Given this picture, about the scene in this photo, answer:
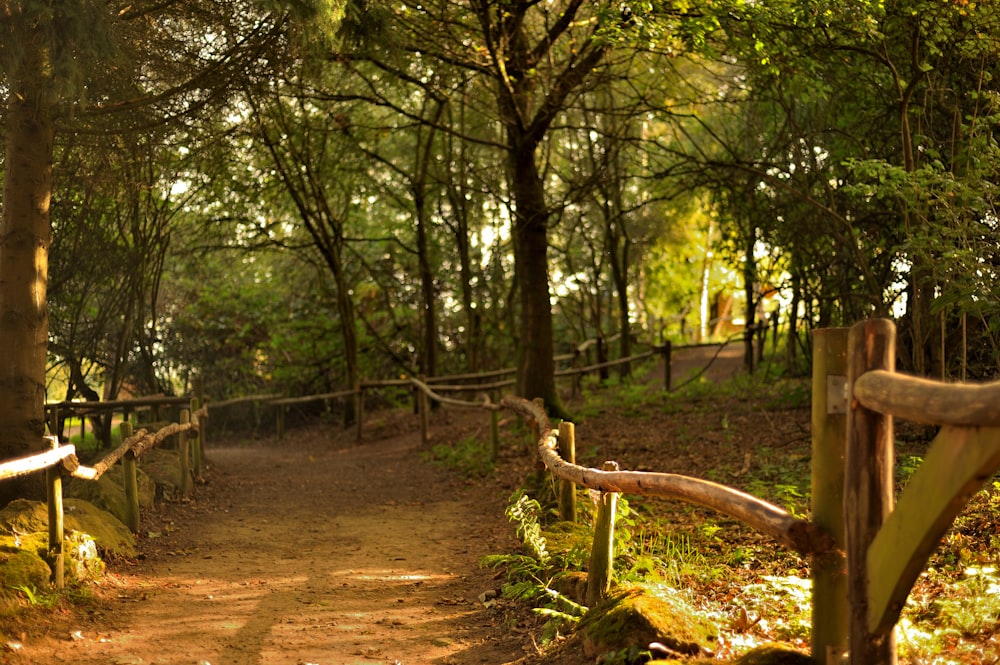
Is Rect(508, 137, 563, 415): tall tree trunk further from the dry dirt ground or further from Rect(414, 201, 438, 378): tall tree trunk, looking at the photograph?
Rect(414, 201, 438, 378): tall tree trunk

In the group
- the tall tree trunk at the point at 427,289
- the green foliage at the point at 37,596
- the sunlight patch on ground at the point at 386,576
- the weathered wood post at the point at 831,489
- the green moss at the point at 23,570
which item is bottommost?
the sunlight patch on ground at the point at 386,576

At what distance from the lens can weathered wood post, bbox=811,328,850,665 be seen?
125 inches

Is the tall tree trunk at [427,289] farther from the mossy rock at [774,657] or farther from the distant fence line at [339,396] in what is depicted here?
the mossy rock at [774,657]

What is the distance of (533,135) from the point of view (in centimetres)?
1198

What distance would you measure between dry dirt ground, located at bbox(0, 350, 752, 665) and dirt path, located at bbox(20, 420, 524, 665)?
0.05 feet

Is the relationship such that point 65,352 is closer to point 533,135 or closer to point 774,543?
point 533,135

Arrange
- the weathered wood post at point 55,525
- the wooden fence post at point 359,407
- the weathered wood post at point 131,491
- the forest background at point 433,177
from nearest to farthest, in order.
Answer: the weathered wood post at point 55,525 < the forest background at point 433,177 < the weathered wood post at point 131,491 < the wooden fence post at point 359,407

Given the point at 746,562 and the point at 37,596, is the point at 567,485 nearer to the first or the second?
the point at 746,562

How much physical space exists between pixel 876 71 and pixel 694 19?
256cm

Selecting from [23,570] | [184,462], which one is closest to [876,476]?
[23,570]

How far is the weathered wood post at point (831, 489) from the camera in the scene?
3.17 meters

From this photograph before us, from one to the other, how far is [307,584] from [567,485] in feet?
6.68

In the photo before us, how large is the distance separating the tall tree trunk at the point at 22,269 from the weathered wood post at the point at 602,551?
4.93m


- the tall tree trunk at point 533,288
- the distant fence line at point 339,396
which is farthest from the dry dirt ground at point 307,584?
the distant fence line at point 339,396
